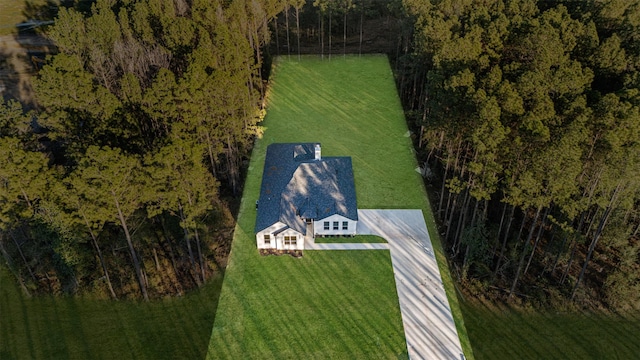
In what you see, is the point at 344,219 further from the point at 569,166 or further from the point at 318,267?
the point at 569,166

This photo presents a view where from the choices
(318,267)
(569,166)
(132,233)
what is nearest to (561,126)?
(569,166)

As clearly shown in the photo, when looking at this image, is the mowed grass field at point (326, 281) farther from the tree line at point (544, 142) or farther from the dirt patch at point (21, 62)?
the dirt patch at point (21, 62)

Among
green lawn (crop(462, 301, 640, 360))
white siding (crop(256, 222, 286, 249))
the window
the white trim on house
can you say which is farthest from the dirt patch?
green lawn (crop(462, 301, 640, 360))

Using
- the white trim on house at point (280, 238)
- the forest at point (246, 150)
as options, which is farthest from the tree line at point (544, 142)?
the white trim on house at point (280, 238)

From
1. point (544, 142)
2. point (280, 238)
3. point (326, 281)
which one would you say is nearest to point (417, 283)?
point (326, 281)

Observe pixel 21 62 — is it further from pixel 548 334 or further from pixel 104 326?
pixel 548 334

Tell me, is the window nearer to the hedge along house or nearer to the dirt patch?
the hedge along house
